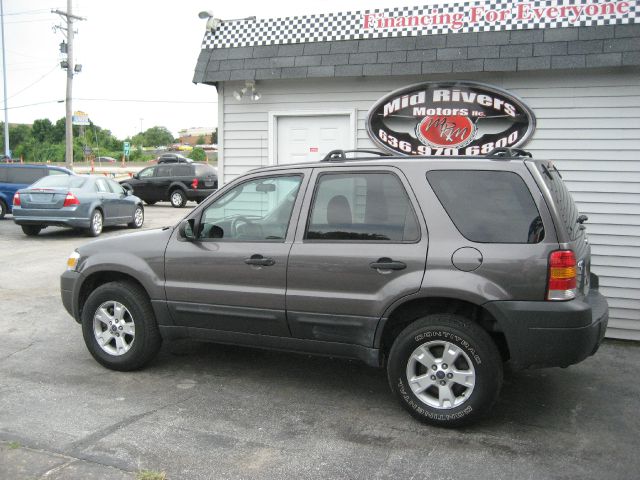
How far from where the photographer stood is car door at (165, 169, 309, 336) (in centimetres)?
463

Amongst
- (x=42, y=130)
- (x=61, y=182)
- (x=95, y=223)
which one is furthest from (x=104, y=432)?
(x=42, y=130)

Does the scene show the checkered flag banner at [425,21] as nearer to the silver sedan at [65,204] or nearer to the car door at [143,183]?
the silver sedan at [65,204]

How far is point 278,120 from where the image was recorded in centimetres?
786

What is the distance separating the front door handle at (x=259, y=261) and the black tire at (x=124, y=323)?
1044 mm

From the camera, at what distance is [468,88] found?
22.8ft

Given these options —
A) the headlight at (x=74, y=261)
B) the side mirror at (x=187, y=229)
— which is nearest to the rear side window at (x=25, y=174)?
the headlight at (x=74, y=261)

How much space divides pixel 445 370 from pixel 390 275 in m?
0.72

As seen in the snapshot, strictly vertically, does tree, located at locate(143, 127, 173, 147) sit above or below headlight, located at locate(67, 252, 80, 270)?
above

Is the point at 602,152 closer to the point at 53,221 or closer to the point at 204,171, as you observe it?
the point at 53,221

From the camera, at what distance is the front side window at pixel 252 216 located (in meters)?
4.75

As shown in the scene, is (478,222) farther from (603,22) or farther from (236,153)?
(236,153)

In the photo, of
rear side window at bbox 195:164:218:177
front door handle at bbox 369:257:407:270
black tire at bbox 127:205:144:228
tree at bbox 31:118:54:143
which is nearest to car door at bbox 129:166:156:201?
rear side window at bbox 195:164:218:177

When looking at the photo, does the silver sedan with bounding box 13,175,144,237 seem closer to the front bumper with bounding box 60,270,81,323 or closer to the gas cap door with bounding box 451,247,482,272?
the front bumper with bounding box 60,270,81,323

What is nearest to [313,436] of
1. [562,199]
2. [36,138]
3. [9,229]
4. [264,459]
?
[264,459]
